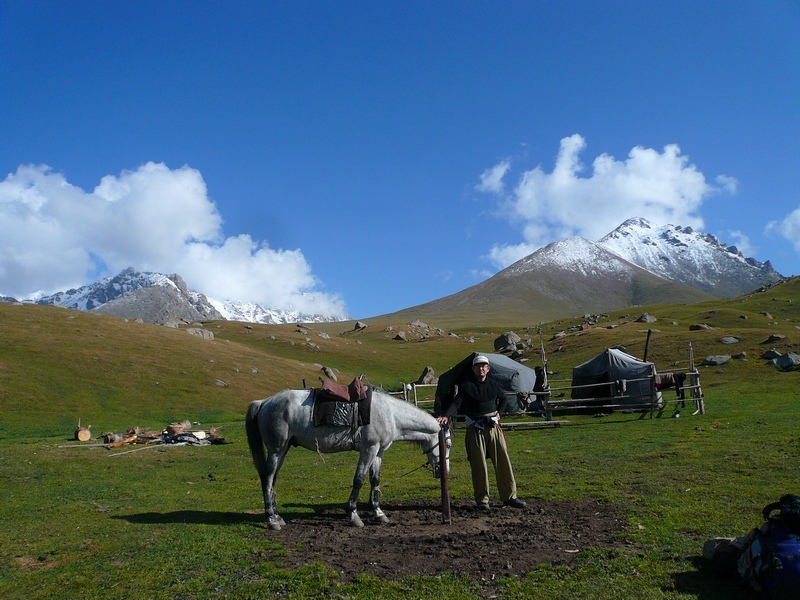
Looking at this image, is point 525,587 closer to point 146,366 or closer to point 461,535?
point 461,535

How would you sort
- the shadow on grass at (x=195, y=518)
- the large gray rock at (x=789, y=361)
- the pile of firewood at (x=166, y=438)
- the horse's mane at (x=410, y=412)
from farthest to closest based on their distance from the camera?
the large gray rock at (x=789, y=361) < the pile of firewood at (x=166, y=438) < the horse's mane at (x=410, y=412) < the shadow on grass at (x=195, y=518)

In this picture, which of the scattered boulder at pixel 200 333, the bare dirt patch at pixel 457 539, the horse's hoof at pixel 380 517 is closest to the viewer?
the bare dirt patch at pixel 457 539

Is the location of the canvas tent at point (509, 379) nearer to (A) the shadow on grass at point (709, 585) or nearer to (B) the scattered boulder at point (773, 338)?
(B) the scattered boulder at point (773, 338)

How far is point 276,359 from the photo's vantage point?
206ft

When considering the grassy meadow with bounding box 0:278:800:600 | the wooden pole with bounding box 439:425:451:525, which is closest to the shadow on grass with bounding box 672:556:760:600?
the grassy meadow with bounding box 0:278:800:600

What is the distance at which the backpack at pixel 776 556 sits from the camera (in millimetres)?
5867

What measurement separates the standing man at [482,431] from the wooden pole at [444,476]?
32 cm

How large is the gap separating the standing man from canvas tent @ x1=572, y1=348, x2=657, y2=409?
20.3 meters

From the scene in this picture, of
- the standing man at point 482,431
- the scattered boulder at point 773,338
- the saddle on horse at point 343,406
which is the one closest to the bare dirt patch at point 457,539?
the standing man at point 482,431

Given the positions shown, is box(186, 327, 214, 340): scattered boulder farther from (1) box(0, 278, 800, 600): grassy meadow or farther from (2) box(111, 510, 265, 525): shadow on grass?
(2) box(111, 510, 265, 525): shadow on grass

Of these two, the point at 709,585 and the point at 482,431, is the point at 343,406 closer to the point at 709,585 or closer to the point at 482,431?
the point at 482,431

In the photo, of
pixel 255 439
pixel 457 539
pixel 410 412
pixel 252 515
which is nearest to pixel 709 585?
pixel 457 539

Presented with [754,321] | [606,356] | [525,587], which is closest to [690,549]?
[525,587]

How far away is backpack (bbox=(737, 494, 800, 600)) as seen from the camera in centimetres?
587
